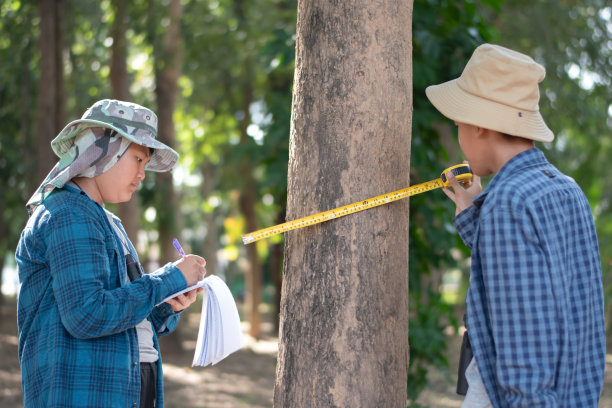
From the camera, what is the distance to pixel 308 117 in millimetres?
2605

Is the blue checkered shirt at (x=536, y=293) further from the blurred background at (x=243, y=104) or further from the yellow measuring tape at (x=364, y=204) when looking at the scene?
the blurred background at (x=243, y=104)

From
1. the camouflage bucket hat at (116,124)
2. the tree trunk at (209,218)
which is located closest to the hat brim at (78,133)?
the camouflage bucket hat at (116,124)

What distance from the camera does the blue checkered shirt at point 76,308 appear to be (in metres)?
2.30

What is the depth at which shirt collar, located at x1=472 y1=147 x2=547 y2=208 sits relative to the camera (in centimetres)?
213

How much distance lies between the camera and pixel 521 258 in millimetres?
1925

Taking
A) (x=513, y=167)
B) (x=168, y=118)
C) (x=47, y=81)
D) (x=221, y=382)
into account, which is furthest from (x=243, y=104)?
(x=513, y=167)

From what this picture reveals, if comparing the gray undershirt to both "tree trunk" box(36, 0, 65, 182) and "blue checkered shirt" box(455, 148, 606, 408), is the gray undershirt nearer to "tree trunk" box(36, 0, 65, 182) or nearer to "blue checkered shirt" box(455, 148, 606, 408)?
"blue checkered shirt" box(455, 148, 606, 408)

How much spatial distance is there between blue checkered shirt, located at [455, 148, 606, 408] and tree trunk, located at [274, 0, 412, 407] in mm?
495

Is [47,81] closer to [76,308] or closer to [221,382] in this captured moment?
[221,382]

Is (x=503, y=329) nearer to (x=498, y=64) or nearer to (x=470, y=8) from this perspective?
(x=498, y=64)

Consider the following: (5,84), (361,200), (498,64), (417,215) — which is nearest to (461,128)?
(498,64)

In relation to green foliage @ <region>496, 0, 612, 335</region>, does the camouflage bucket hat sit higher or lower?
lower

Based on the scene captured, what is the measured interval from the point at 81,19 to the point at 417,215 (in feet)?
27.5

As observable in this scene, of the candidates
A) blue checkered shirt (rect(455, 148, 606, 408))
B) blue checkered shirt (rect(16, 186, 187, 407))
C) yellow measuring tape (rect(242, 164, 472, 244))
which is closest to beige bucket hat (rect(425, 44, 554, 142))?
blue checkered shirt (rect(455, 148, 606, 408))
